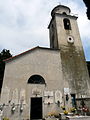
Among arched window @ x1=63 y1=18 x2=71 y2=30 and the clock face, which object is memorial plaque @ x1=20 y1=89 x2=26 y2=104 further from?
arched window @ x1=63 y1=18 x2=71 y2=30

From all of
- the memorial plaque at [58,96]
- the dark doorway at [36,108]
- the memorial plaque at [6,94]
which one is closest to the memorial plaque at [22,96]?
the dark doorway at [36,108]

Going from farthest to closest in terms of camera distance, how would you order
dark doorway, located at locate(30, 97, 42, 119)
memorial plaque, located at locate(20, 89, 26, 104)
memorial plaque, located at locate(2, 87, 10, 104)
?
dark doorway, located at locate(30, 97, 42, 119)
memorial plaque, located at locate(20, 89, 26, 104)
memorial plaque, located at locate(2, 87, 10, 104)

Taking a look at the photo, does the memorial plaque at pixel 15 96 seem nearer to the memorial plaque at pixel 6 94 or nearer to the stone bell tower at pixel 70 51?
the memorial plaque at pixel 6 94

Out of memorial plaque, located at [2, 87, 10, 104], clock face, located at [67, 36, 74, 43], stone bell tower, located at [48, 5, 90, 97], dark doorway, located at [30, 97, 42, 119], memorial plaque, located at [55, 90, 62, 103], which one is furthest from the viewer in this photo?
clock face, located at [67, 36, 74, 43]

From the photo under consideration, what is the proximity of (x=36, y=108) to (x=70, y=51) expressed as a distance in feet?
27.7

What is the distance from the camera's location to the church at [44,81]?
1114 centimetres

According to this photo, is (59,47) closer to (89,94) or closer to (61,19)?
(61,19)

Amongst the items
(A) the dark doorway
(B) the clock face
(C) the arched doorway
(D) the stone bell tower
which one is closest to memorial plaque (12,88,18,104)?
(C) the arched doorway

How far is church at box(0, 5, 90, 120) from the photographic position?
439 inches

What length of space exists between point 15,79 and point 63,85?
5439mm

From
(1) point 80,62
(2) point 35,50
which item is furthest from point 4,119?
(1) point 80,62

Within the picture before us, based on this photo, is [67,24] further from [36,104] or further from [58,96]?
[36,104]

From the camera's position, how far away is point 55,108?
11773 millimetres

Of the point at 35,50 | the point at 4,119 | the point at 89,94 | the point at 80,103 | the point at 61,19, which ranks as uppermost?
the point at 61,19
